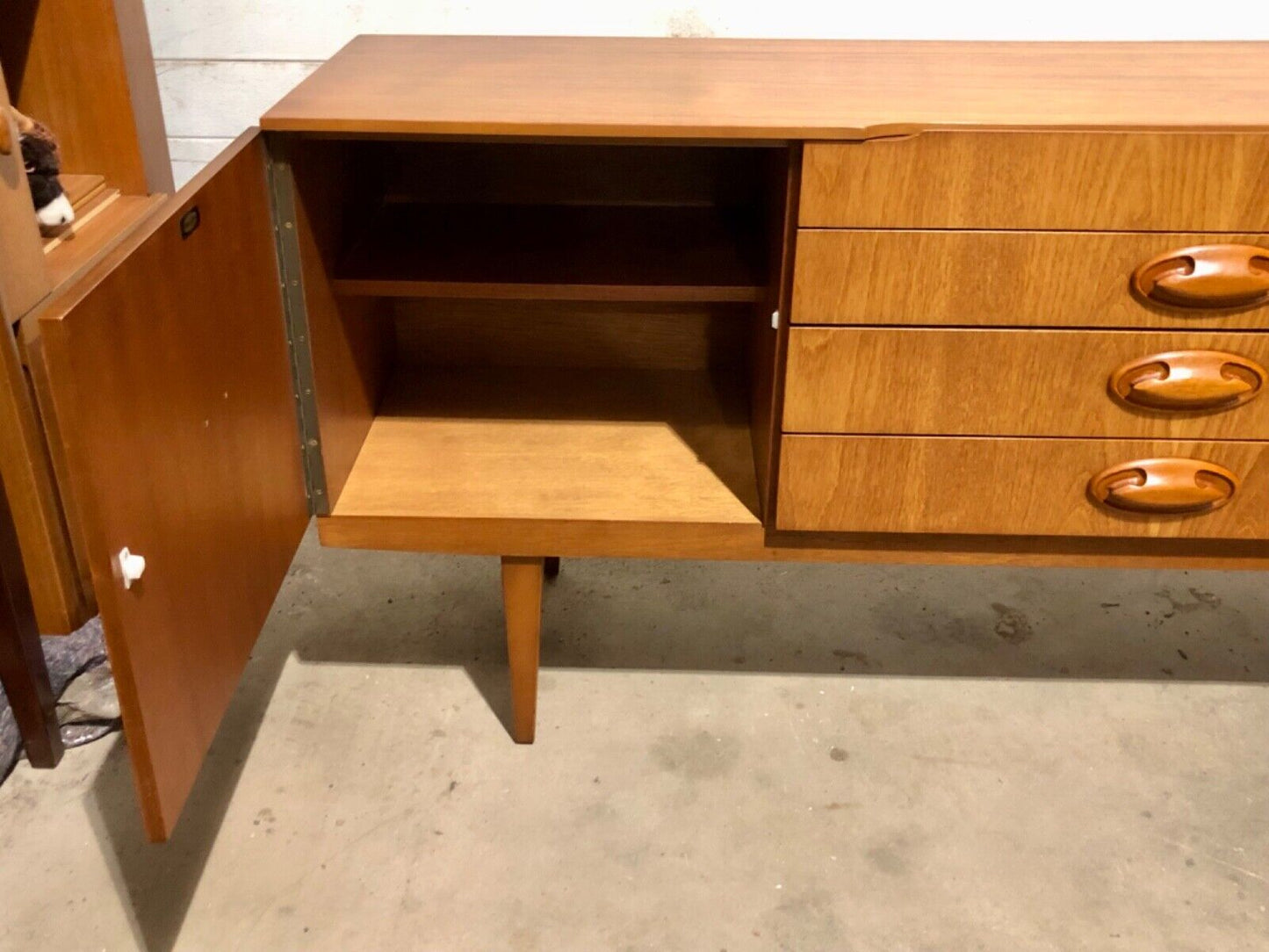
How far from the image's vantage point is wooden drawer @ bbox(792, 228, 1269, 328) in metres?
0.88

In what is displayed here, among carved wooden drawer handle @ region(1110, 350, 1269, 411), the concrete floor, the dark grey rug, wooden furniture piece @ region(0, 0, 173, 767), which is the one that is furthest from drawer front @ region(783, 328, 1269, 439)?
the dark grey rug

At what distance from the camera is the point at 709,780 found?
1182mm

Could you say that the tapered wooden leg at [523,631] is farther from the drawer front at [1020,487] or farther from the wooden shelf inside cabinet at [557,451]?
the drawer front at [1020,487]

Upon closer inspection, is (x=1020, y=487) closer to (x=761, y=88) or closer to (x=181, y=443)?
(x=761, y=88)

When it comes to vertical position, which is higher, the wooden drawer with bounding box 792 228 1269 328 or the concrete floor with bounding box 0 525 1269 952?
the wooden drawer with bounding box 792 228 1269 328

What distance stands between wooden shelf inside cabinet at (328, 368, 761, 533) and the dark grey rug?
41cm

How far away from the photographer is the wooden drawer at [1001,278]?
2.90 ft

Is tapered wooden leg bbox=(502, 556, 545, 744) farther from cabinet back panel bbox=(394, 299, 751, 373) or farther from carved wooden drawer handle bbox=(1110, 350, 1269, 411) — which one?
Result: carved wooden drawer handle bbox=(1110, 350, 1269, 411)

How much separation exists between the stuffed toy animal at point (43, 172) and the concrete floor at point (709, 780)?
0.57 metres

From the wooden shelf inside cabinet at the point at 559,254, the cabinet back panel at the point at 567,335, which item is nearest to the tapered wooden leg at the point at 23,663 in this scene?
the wooden shelf inside cabinet at the point at 559,254

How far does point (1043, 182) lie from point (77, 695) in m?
1.14

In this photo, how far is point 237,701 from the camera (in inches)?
50.5

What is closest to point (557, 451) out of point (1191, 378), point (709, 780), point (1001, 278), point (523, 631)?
point (523, 631)

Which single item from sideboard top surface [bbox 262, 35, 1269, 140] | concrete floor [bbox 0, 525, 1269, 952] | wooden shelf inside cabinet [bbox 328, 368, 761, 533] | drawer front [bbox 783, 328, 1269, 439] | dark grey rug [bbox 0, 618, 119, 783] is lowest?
concrete floor [bbox 0, 525, 1269, 952]
